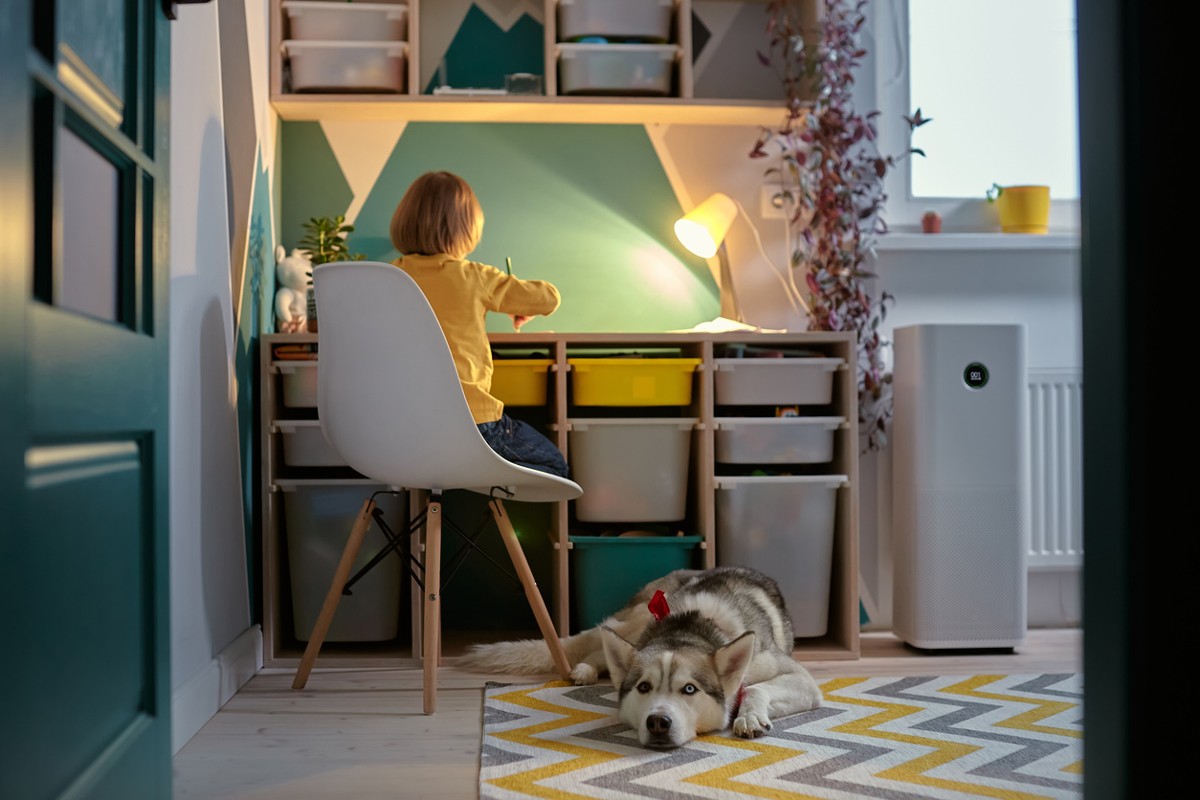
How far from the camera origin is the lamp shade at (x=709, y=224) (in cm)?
321

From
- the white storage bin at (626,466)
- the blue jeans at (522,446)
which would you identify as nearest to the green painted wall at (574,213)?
the white storage bin at (626,466)

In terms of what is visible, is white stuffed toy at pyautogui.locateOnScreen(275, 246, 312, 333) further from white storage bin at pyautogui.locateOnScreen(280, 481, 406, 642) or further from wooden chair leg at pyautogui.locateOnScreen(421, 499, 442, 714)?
wooden chair leg at pyautogui.locateOnScreen(421, 499, 442, 714)

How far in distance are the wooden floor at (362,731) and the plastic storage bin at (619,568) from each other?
34 centimetres

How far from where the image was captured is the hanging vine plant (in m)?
3.18

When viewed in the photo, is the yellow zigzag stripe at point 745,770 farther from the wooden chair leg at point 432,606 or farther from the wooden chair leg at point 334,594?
the wooden chair leg at point 334,594

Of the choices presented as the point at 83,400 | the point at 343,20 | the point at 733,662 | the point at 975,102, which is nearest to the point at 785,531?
the point at 733,662

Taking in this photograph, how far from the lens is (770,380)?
296cm

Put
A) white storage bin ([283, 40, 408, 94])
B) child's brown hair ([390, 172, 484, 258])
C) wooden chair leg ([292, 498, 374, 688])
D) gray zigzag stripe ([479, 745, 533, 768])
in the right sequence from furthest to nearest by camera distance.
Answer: white storage bin ([283, 40, 408, 94])
child's brown hair ([390, 172, 484, 258])
wooden chair leg ([292, 498, 374, 688])
gray zigzag stripe ([479, 745, 533, 768])

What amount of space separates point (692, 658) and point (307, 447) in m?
1.27

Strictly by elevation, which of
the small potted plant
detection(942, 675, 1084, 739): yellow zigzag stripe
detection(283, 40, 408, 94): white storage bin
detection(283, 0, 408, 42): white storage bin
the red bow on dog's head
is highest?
detection(283, 0, 408, 42): white storage bin

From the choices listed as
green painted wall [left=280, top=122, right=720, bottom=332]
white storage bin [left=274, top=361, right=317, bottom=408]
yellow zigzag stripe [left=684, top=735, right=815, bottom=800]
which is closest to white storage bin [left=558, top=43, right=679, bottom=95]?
green painted wall [left=280, top=122, right=720, bottom=332]

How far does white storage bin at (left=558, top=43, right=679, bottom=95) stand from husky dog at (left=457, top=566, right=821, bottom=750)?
4.54 ft

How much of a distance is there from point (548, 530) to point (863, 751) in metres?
1.52

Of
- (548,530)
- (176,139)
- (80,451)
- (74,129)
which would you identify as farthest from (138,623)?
(548,530)
